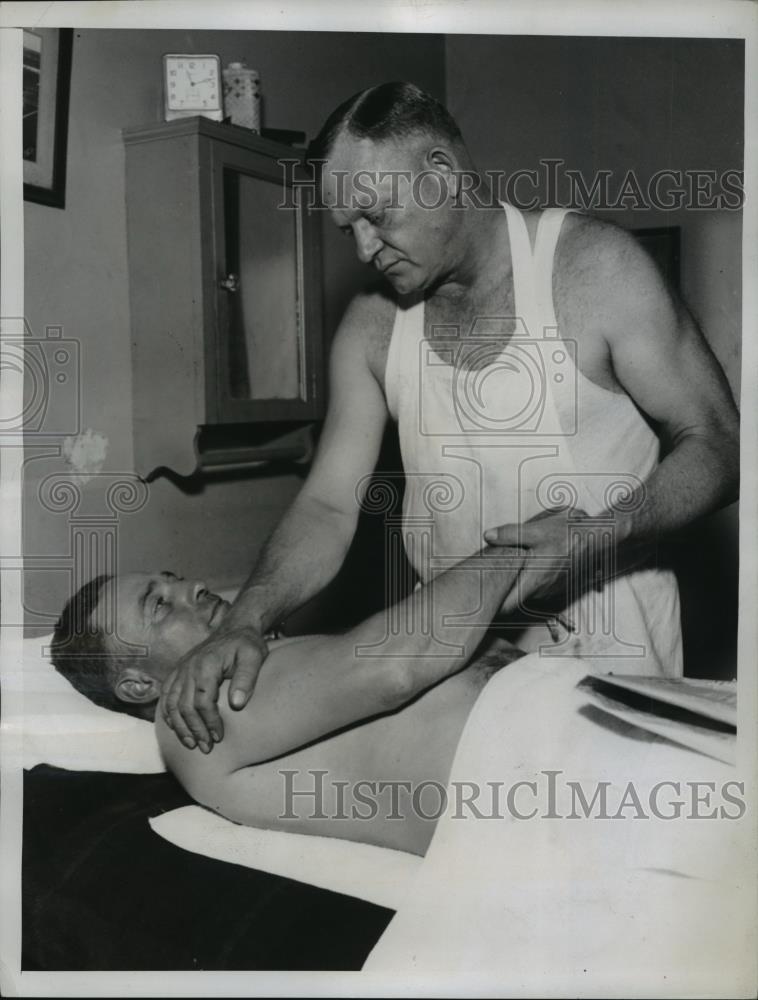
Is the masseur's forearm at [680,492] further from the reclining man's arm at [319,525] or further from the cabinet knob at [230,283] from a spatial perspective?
the cabinet knob at [230,283]

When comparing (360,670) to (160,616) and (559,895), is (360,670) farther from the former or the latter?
(559,895)

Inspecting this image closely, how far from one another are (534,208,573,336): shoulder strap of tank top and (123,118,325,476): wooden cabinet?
35 centimetres

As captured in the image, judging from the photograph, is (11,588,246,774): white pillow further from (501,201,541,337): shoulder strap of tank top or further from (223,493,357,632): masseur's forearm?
(501,201,541,337): shoulder strap of tank top

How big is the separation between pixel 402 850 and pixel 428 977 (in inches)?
7.6

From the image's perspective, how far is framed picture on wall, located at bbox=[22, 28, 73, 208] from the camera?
3.79ft

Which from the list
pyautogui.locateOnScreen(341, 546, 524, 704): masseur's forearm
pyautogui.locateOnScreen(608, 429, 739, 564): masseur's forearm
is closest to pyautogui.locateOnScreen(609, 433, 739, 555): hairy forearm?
pyautogui.locateOnScreen(608, 429, 739, 564): masseur's forearm

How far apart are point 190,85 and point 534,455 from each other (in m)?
0.76

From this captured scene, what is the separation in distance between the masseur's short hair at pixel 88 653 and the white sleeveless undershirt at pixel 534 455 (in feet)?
1.56

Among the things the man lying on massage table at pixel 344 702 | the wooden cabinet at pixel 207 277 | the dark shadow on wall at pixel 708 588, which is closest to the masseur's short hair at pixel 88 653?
the man lying on massage table at pixel 344 702

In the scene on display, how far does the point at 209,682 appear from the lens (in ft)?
3.87

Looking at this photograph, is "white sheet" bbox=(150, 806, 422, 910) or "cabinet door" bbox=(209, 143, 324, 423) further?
"cabinet door" bbox=(209, 143, 324, 423)

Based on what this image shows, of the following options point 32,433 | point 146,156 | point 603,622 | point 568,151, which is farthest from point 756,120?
point 32,433

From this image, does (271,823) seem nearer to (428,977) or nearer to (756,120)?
(428,977)

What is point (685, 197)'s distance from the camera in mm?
1213
